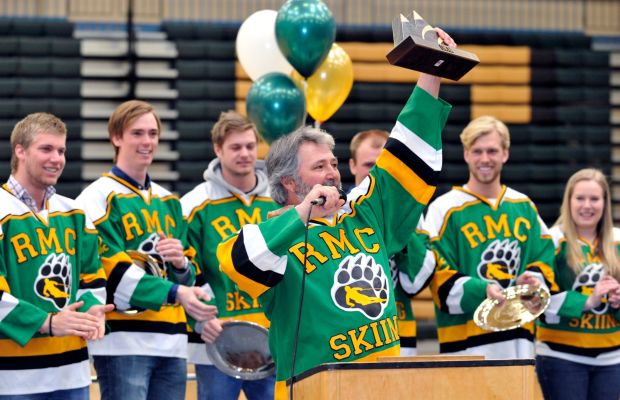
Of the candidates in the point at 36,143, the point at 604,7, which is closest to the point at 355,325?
the point at 36,143

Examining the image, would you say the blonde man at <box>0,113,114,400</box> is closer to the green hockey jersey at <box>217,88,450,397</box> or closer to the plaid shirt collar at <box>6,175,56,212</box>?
the plaid shirt collar at <box>6,175,56,212</box>

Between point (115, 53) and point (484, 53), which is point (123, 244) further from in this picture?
point (484, 53)

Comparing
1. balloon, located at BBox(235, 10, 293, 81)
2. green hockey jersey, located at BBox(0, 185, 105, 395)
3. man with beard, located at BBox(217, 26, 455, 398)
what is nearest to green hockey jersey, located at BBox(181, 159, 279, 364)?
green hockey jersey, located at BBox(0, 185, 105, 395)

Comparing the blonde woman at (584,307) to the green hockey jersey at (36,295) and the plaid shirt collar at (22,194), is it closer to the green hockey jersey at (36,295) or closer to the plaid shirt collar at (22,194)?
the green hockey jersey at (36,295)

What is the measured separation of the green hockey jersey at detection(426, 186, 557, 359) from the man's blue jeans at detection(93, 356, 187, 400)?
4.18 ft

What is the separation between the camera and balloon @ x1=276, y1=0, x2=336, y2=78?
16.8 feet

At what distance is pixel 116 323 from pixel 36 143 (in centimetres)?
88

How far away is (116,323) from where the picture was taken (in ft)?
14.4

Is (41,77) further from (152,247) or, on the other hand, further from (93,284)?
(93,284)

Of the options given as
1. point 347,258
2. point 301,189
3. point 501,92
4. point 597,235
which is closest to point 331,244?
point 347,258

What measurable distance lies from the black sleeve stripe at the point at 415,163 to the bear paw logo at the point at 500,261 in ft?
5.45

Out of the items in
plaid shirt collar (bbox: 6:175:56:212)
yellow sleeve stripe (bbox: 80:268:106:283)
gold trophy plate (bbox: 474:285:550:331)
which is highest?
plaid shirt collar (bbox: 6:175:56:212)

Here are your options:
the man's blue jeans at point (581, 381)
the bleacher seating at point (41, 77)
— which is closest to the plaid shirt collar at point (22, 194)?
the man's blue jeans at point (581, 381)

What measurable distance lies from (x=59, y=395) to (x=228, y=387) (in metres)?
0.91
